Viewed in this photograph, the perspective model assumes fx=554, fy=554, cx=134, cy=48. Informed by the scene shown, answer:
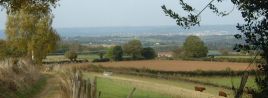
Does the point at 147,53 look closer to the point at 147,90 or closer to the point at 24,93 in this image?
the point at 147,90

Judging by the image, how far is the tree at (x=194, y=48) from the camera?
101m

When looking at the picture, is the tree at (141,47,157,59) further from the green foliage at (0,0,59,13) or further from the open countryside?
the green foliage at (0,0,59,13)

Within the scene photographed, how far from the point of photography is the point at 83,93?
18562 millimetres

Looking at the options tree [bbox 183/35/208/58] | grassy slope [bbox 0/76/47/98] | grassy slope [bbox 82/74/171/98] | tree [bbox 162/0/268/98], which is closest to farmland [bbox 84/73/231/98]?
grassy slope [bbox 82/74/171/98]

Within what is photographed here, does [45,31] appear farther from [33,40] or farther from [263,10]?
[263,10]

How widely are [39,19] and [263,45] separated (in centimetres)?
5692

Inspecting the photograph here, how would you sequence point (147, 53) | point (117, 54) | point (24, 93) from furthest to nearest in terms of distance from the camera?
point (147, 53) → point (117, 54) → point (24, 93)

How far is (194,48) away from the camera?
335 feet

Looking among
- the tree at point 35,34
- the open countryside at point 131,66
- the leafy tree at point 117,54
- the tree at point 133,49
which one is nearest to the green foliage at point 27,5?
the open countryside at point 131,66

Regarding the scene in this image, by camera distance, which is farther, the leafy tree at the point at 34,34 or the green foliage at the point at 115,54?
the green foliage at the point at 115,54

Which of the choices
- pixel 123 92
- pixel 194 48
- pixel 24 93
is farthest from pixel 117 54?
pixel 24 93

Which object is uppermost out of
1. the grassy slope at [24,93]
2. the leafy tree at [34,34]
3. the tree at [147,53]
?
the leafy tree at [34,34]

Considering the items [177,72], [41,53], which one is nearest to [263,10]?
[41,53]

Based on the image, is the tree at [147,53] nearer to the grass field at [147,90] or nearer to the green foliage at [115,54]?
the green foliage at [115,54]
